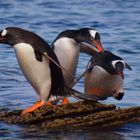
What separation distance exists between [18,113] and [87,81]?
47.8 inches

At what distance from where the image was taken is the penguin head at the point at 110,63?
32.6ft

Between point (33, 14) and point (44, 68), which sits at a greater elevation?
point (44, 68)

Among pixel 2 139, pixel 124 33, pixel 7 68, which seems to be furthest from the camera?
pixel 124 33

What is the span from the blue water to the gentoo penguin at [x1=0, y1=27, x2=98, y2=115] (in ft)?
2.68

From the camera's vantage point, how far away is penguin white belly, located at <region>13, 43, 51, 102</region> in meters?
9.47

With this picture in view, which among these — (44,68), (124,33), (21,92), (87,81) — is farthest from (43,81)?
(124,33)

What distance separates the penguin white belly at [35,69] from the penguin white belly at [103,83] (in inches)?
31.4

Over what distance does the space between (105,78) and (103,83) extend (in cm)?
8

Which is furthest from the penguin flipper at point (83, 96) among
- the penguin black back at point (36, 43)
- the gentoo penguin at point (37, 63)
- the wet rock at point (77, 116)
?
the penguin black back at point (36, 43)

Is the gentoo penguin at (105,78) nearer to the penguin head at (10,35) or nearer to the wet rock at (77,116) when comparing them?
the wet rock at (77,116)

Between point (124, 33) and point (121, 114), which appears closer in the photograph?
point (121, 114)

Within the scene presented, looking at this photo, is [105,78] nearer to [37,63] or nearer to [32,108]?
[37,63]

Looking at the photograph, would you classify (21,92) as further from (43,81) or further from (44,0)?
(44,0)

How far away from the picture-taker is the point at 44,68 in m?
9.66
